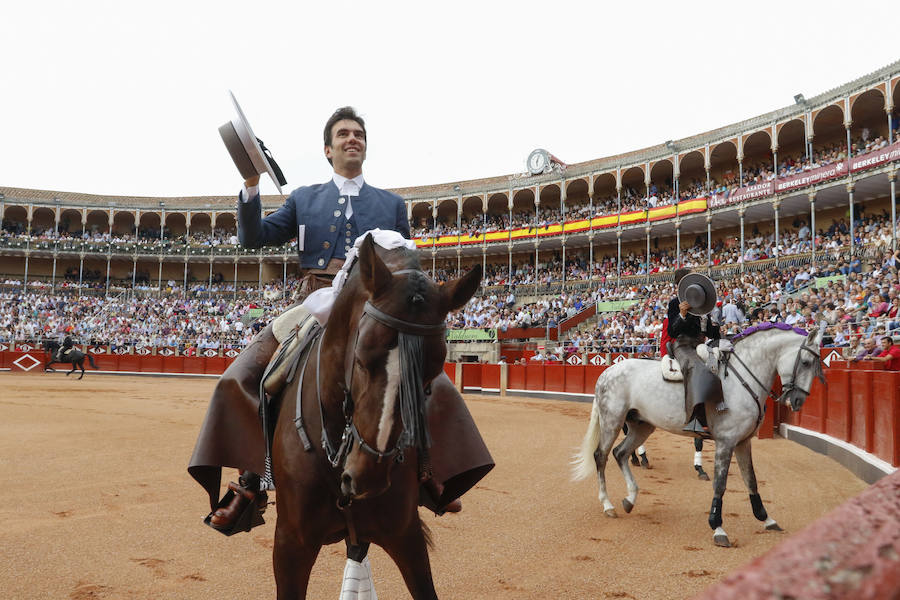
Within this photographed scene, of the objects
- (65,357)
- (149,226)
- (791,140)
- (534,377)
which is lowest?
(534,377)

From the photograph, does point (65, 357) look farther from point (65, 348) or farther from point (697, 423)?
point (697, 423)

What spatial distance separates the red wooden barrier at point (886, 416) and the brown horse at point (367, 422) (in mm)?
5342

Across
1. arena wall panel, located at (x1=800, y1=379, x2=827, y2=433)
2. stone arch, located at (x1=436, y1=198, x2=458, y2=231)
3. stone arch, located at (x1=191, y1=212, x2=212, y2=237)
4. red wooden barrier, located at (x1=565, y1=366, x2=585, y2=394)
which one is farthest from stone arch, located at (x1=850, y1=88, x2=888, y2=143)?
stone arch, located at (x1=191, y1=212, x2=212, y2=237)

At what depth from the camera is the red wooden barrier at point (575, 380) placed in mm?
17969

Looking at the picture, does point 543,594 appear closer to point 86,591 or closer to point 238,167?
point 86,591

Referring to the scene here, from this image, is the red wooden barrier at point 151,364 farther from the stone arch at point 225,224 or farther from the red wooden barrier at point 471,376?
the stone arch at point 225,224

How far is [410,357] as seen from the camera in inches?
66.5

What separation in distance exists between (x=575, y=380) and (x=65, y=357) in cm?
1898

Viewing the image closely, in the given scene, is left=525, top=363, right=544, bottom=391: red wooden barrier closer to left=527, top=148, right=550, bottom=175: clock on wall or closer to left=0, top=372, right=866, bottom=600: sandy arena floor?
left=0, top=372, right=866, bottom=600: sandy arena floor

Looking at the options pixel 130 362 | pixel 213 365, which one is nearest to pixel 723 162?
pixel 213 365

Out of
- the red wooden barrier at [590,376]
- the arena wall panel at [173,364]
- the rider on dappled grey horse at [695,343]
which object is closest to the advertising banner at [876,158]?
the red wooden barrier at [590,376]

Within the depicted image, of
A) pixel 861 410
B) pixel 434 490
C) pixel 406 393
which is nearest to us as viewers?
pixel 406 393

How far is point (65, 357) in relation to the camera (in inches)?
940

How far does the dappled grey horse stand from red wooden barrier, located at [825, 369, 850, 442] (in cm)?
283
